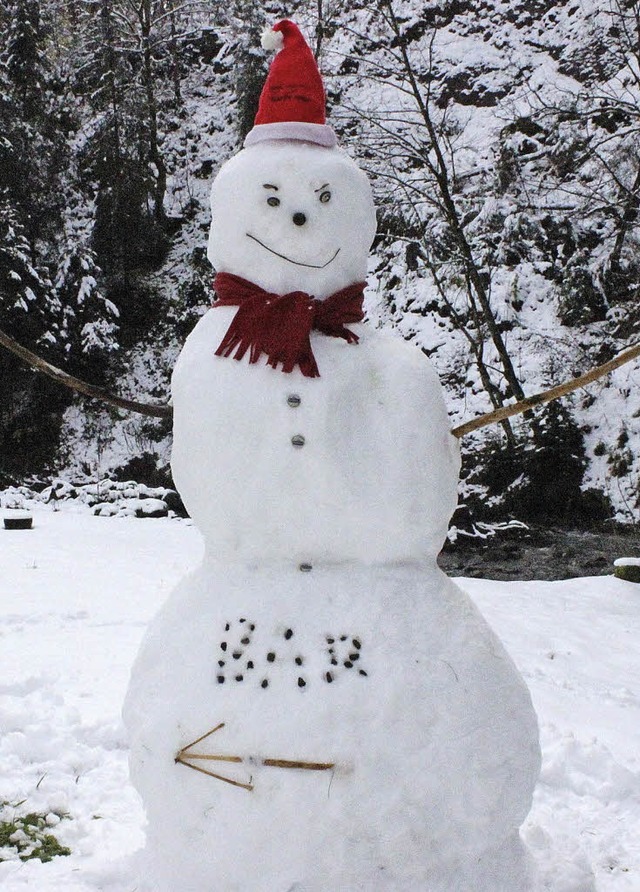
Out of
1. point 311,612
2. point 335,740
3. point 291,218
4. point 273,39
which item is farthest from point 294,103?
point 335,740

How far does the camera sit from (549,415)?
952 cm

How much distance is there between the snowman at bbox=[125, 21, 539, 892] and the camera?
167 cm

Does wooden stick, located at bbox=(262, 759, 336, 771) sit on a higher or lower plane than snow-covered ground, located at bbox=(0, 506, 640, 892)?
higher

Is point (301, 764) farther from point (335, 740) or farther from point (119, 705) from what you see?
point (119, 705)

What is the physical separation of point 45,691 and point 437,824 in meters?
2.24

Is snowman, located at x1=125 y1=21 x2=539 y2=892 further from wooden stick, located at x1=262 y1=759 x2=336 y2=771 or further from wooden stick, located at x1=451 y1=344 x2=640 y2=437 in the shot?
wooden stick, located at x1=451 y1=344 x2=640 y2=437

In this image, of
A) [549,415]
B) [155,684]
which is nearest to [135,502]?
[549,415]

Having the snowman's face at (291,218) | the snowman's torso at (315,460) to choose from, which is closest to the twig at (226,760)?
the snowman's torso at (315,460)

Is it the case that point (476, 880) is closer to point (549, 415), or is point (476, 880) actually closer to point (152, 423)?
point (549, 415)

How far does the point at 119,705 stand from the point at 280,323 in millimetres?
2160

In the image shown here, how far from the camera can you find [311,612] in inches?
70.7

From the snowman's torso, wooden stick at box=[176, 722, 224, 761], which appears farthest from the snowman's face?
wooden stick at box=[176, 722, 224, 761]

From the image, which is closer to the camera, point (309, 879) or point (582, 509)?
point (309, 879)

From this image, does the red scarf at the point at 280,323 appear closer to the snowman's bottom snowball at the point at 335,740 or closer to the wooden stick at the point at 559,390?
the wooden stick at the point at 559,390
